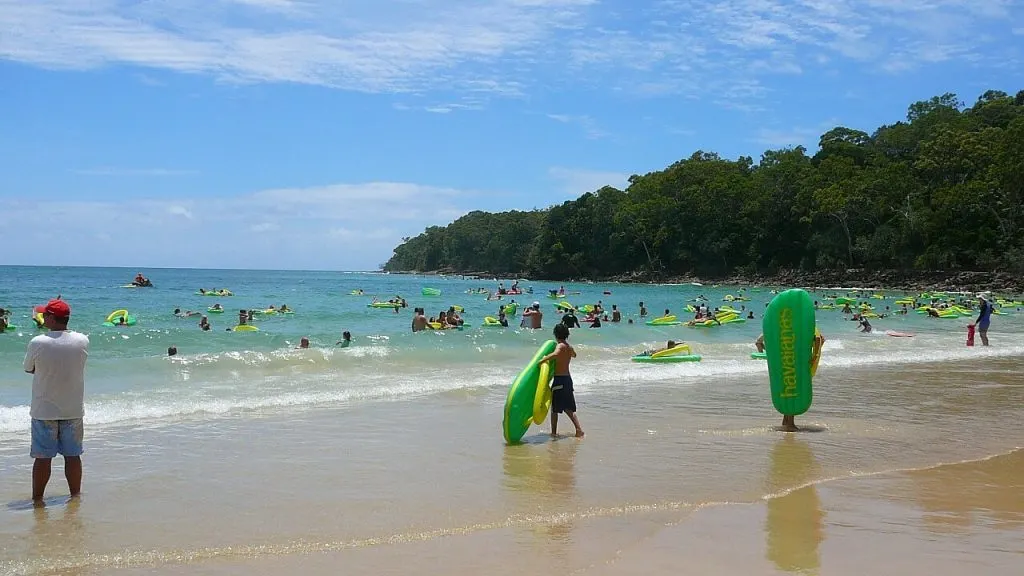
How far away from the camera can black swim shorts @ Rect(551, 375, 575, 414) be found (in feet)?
28.8

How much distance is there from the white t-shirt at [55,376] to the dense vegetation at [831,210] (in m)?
59.7

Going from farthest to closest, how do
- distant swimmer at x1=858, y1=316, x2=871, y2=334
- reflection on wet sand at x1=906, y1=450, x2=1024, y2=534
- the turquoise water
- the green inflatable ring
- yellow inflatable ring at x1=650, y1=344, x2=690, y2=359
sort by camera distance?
1. the green inflatable ring
2. distant swimmer at x1=858, y1=316, x2=871, y2=334
3. yellow inflatable ring at x1=650, y1=344, x2=690, y2=359
4. the turquoise water
5. reflection on wet sand at x1=906, y1=450, x2=1024, y2=534

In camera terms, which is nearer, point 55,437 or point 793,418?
point 55,437

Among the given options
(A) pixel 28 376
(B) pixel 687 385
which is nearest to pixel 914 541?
(B) pixel 687 385

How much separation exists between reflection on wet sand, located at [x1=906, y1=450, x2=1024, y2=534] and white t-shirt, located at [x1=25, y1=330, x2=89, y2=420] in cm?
580

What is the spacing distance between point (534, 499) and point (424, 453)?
1959 mm

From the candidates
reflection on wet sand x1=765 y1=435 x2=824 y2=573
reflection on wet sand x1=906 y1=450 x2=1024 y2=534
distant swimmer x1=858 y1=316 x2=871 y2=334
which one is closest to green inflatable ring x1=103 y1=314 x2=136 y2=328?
distant swimmer x1=858 y1=316 x2=871 y2=334

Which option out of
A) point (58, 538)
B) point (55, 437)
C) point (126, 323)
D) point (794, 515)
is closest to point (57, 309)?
point (55, 437)

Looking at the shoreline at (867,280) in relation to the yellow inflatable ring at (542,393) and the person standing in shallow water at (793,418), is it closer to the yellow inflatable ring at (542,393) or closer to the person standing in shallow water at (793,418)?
the person standing in shallow water at (793,418)

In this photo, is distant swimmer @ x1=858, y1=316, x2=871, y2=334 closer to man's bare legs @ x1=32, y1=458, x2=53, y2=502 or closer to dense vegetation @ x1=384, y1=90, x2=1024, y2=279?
man's bare legs @ x1=32, y1=458, x2=53, y2=502

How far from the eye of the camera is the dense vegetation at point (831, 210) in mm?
58281

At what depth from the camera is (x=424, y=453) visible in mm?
7746

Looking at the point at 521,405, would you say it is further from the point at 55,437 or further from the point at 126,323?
the point at 126,323

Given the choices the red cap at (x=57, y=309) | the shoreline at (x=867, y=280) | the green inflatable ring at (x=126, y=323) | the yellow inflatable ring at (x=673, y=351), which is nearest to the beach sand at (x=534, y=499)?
the red cap at (x=57, y=309)
